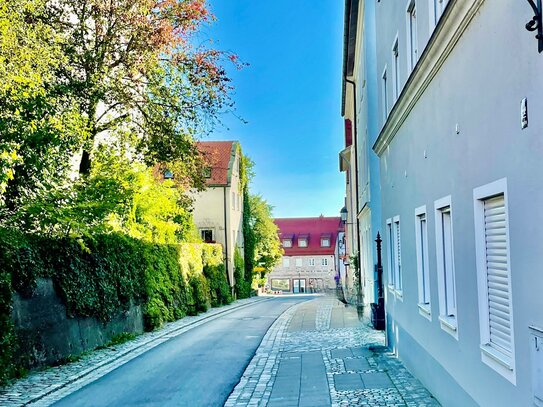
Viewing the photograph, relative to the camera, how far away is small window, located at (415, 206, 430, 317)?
8.83 meters

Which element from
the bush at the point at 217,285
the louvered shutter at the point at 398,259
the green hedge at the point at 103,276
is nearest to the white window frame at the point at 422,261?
the louvered shutter at the point at 398,259

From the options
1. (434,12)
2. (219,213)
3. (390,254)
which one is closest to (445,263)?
(434,12)

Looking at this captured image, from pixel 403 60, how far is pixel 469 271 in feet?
17.5

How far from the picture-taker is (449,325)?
6.93m

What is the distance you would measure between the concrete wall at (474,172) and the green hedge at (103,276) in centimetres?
703

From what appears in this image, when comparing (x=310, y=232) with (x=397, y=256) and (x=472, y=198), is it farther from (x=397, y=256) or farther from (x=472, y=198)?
(x=472, y=198)

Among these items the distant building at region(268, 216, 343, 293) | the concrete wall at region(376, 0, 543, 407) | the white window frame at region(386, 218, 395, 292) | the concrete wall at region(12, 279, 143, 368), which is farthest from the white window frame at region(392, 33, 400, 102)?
the distant building at region(268, 216, 343, 293)

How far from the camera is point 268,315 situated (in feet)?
82.6

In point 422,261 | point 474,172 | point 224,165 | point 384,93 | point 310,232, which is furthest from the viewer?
point 310,232

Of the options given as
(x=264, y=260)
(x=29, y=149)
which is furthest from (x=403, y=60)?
(x=264, y=260)

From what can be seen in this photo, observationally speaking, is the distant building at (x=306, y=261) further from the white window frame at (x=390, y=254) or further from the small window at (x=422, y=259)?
the small window at (x=422, y=259)

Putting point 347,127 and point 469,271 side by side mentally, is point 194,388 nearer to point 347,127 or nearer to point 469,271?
point 469,271

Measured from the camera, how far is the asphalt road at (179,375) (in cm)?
905

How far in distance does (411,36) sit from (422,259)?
11.9ft
